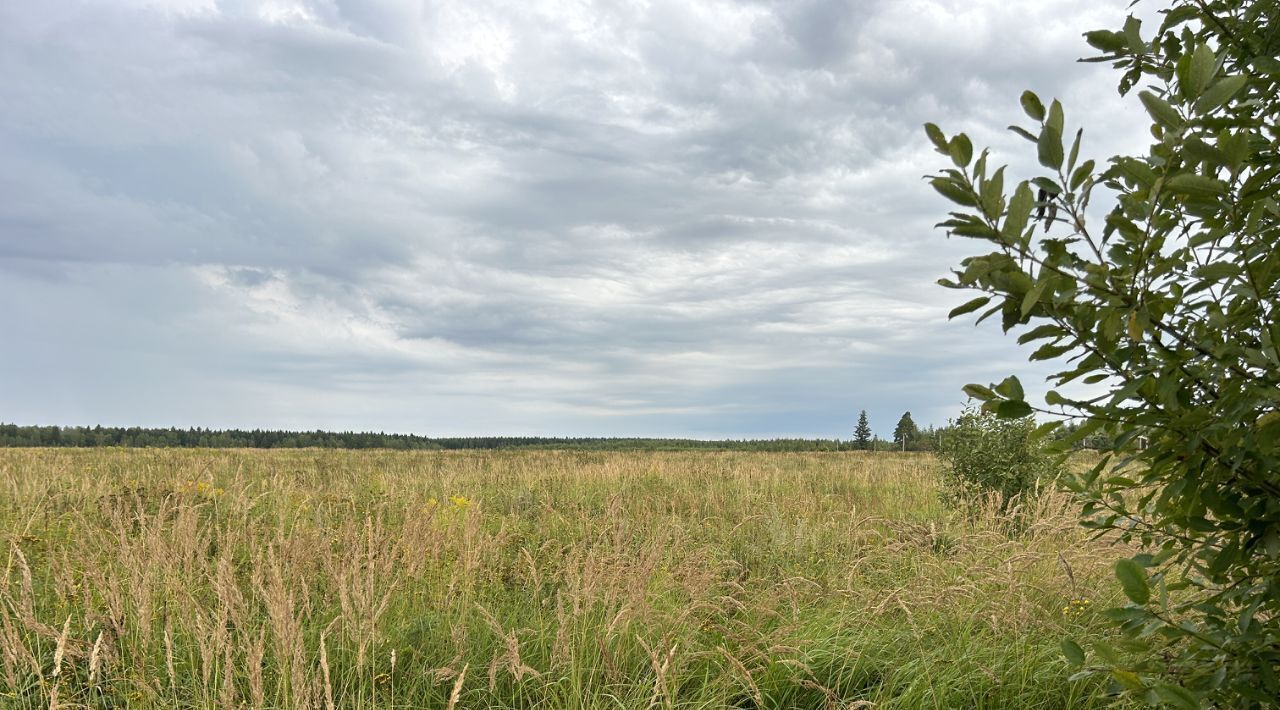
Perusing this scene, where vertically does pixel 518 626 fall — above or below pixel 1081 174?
below

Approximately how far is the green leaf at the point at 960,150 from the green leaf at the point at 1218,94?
393mm

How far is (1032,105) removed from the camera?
125cm

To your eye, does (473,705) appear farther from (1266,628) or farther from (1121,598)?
(1121,598)

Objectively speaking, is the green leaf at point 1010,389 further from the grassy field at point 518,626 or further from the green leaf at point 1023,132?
the grassy field at point 518,626

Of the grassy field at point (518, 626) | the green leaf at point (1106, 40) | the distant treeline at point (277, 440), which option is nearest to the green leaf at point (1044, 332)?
the green leaf at point (1106, 40)

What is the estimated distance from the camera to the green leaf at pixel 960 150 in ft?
3.97

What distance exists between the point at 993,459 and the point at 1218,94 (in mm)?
9544

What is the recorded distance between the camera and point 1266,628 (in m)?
1.61

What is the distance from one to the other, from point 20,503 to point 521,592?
6244 millimetres

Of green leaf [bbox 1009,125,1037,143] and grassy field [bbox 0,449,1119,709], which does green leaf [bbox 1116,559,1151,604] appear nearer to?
green leaf [bbox 1009,125,1037,143]

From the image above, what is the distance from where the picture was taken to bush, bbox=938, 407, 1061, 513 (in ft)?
31.5

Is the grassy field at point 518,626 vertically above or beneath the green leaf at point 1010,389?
beneath

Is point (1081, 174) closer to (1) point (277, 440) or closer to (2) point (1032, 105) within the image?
(2) point (1032, 105)

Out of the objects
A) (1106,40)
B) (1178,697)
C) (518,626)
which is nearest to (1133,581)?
(1178,697)
